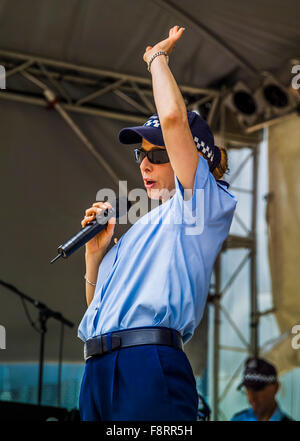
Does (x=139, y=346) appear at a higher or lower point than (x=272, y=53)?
lower

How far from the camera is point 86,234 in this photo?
1584 mm

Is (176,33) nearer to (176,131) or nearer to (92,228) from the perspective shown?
(176,131)

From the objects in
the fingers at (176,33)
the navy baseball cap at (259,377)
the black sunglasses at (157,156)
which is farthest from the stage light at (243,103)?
the black sunglasses at (157,156)

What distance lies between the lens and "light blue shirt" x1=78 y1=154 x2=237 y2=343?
137 cm

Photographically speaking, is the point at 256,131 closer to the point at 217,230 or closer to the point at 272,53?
the point at 272,53

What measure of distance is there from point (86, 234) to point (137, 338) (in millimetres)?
355

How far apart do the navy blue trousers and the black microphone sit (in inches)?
11.0

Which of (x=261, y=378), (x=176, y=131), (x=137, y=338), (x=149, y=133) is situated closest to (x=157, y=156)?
(x=149, y=133)

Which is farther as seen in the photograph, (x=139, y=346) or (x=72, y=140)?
(x=72, y=140)

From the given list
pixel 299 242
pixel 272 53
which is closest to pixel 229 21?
pixel 272 53

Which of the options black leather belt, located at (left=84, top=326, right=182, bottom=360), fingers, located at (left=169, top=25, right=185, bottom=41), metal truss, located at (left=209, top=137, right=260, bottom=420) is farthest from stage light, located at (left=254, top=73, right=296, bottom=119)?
black leather belt, located at (left=84, top=326, right=182, bottom=360)

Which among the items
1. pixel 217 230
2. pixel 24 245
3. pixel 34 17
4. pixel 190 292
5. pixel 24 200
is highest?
pixel 34 17

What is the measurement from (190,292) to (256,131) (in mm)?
4238

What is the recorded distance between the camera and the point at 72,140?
4.99 metres
